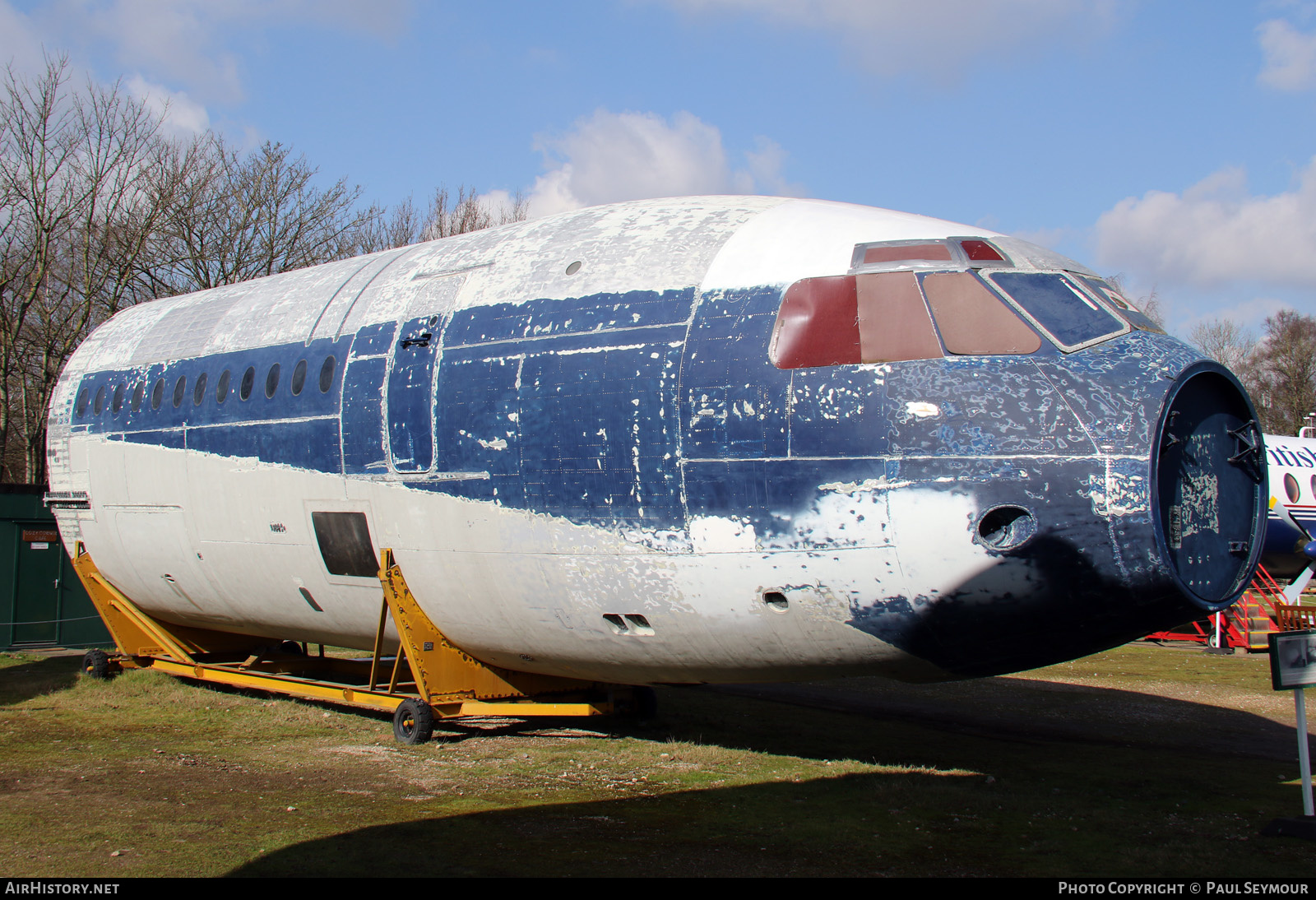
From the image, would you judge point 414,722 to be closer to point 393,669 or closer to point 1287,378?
point 393,669

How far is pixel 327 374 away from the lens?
9359 millimetres

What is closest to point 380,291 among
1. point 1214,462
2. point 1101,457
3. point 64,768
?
point 64,768

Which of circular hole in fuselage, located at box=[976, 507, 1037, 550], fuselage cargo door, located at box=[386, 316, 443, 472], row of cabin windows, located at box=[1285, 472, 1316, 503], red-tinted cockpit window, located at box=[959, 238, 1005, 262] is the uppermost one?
red-tinted cockpit window, located at box=[959, 238, 1005, 262]

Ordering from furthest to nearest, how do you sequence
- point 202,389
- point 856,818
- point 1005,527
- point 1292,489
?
1. point 1292,489
2. point 202,389
3. point 856,818
4. point 1005,527

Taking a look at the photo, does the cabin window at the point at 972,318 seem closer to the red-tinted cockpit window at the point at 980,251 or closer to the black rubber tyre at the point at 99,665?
the red-tinted cockpit window at the point at 980,251

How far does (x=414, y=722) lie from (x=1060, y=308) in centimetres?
687

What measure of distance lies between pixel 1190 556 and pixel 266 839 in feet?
21.1

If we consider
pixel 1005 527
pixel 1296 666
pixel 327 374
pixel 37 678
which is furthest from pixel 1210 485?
pixel 37 678

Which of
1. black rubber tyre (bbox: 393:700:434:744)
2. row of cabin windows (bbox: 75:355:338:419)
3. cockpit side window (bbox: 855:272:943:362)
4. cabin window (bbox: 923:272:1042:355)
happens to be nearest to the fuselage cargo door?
row of cabin windows (bbox: 75:355:338:419)

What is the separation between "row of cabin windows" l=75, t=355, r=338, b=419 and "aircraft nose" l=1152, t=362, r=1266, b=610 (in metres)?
7.02

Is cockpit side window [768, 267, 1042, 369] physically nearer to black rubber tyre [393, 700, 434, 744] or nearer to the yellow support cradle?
the yellow support cradle

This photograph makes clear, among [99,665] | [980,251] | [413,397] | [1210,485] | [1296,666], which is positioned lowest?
[99,665]

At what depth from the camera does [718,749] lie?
31.9 ft

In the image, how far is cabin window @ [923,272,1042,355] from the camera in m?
6.55
